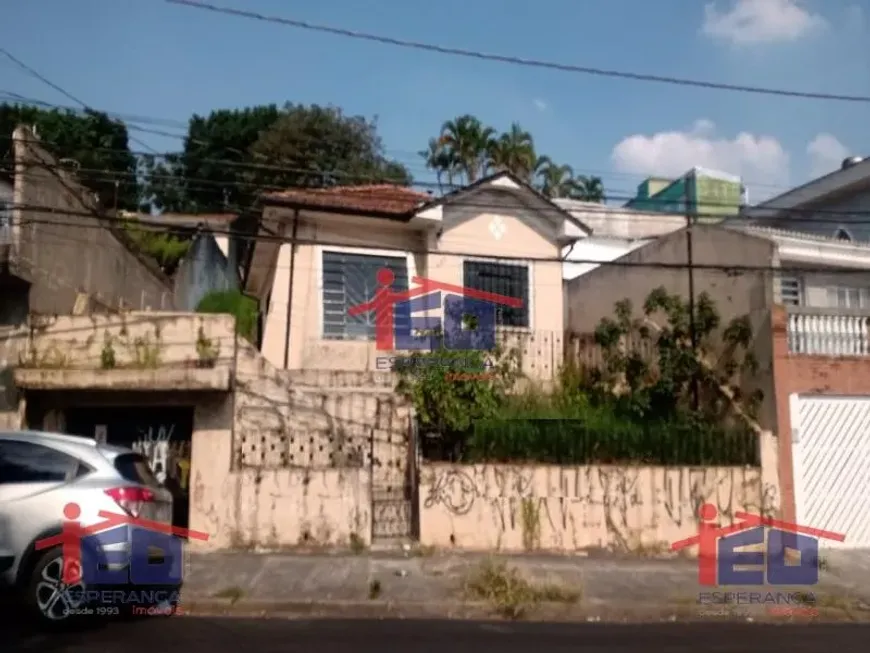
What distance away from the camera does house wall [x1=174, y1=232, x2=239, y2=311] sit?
89.3 feet

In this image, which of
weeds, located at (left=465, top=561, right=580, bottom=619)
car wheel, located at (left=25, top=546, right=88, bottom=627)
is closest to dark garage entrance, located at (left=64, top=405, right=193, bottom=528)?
car wheel, located at (left=25, top=546, right=88, bottom=627)

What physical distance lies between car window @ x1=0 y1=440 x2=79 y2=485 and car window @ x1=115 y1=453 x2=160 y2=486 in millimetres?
385

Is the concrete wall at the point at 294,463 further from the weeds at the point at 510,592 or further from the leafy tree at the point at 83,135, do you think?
the leafy tree at the point at 83,135

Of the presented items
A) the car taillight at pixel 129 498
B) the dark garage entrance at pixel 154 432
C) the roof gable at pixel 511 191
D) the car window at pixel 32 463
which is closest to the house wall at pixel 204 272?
the roof gable at pixel 511 191

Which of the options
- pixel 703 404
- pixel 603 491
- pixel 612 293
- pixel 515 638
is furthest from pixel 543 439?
pixel 612 293

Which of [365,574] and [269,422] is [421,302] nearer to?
[269,422]

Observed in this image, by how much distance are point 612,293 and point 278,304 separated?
24.4ft

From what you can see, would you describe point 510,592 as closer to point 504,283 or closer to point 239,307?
point 504,283

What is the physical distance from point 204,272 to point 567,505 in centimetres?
2166

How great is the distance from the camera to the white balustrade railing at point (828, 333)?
12508 millimetres

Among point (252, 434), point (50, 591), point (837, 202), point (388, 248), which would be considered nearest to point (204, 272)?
Result: point (388, 248)

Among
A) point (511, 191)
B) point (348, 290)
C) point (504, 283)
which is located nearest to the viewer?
point (348, 290)

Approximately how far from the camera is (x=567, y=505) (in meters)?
11.3

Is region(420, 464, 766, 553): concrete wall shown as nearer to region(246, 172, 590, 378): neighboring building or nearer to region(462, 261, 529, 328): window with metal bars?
region(246, 172, 590, 378): neighboring building
